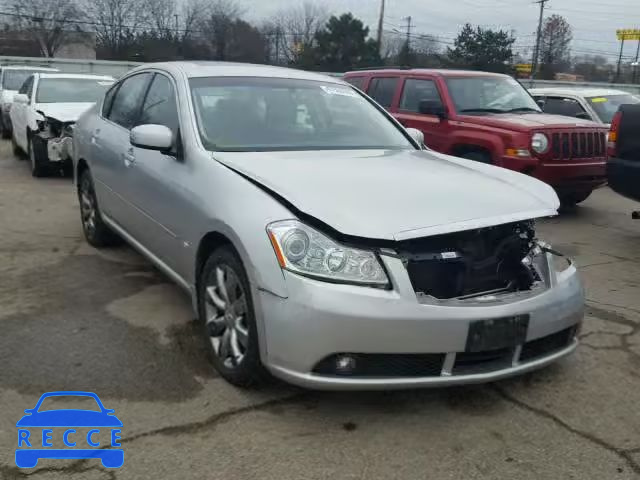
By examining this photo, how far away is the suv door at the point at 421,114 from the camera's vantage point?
801 centimetres

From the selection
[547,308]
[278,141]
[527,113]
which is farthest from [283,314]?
[527,113]

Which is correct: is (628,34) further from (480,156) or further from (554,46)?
(480,156)

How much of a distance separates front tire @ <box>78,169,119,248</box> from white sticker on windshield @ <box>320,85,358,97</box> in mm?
2240

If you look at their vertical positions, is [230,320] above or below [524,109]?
below

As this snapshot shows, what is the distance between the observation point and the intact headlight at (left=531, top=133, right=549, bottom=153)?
23.5 ft

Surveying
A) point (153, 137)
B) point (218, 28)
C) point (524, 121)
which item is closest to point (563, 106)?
point (524, 121)

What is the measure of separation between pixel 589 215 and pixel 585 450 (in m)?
5.92

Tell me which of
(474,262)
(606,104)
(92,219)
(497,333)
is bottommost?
(92,219)

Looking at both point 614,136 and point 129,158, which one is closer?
point 129,158

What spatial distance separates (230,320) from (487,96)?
6.22 metres

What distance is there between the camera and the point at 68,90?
34.1ft

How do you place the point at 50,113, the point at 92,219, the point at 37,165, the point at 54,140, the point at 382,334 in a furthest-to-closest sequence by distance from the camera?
1. the point at 37,165
2. the point at 50,113
3. the point at 54,140
4. the point at 92,219
5. the point at 382,334

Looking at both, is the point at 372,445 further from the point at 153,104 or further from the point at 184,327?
the point at 153,104

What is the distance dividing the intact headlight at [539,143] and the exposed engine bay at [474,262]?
4.20 m
